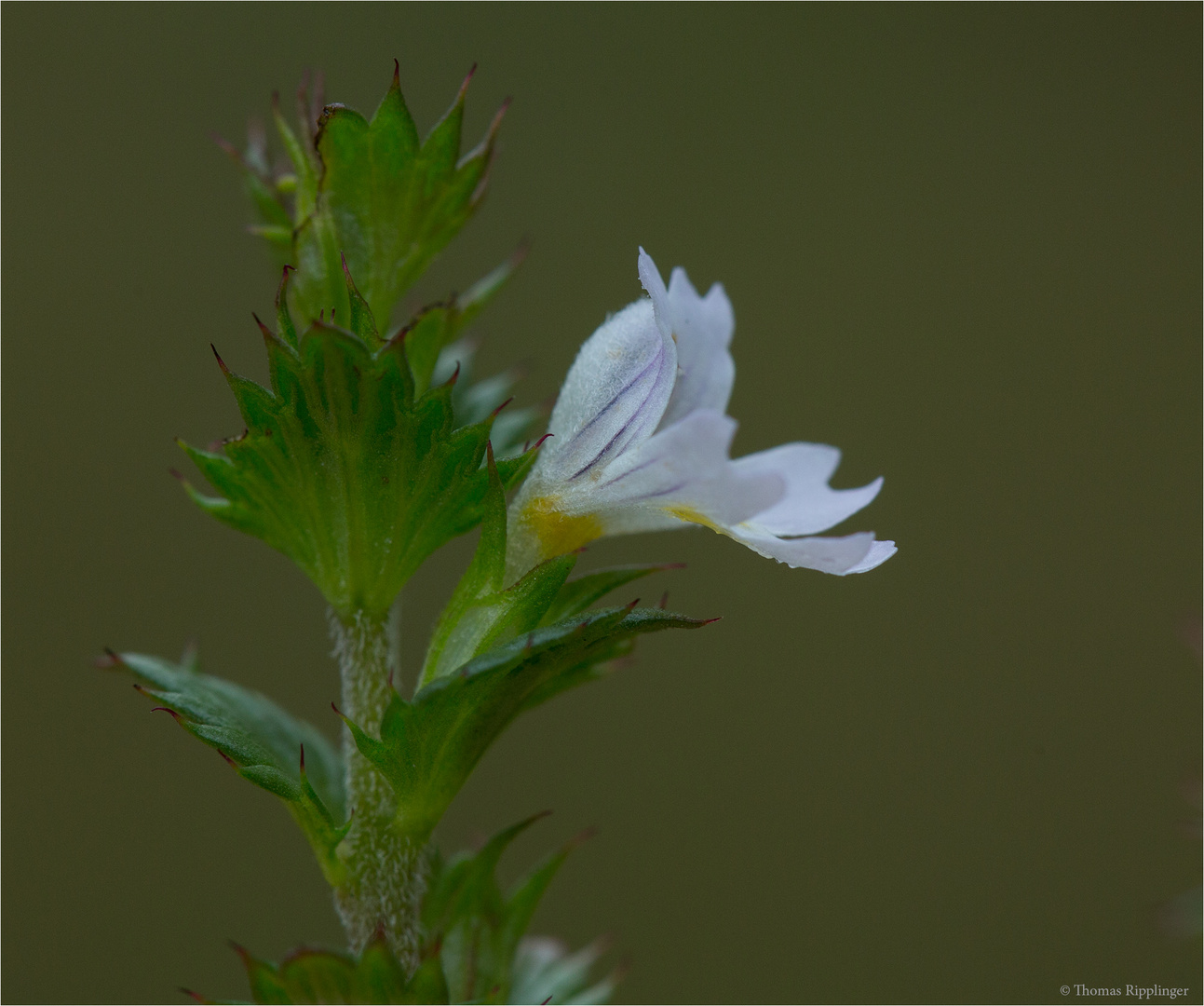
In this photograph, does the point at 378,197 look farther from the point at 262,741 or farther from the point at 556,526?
the point at 262,741

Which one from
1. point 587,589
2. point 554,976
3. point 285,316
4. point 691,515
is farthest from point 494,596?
point 554,976

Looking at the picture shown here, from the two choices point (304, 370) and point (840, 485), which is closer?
point (304, 370)

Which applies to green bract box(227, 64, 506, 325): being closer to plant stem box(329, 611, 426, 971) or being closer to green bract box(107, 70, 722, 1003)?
green bract box(107, 70, 722, 1003)

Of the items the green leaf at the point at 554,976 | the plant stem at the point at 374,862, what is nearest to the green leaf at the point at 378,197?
the plant stem at the point at 374,862

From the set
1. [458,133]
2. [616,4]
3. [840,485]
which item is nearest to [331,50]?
[616,4]

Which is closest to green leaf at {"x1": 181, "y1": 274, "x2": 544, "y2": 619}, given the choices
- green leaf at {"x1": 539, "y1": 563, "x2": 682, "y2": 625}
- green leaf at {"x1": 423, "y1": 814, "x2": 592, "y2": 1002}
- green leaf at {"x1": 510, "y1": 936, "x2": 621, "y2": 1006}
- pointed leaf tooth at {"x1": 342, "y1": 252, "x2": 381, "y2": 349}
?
pointed leaf tooth at {"x1": 342, "y1": 252, "x2": 381, "y2": 349}

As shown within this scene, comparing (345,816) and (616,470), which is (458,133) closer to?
(616,470)
